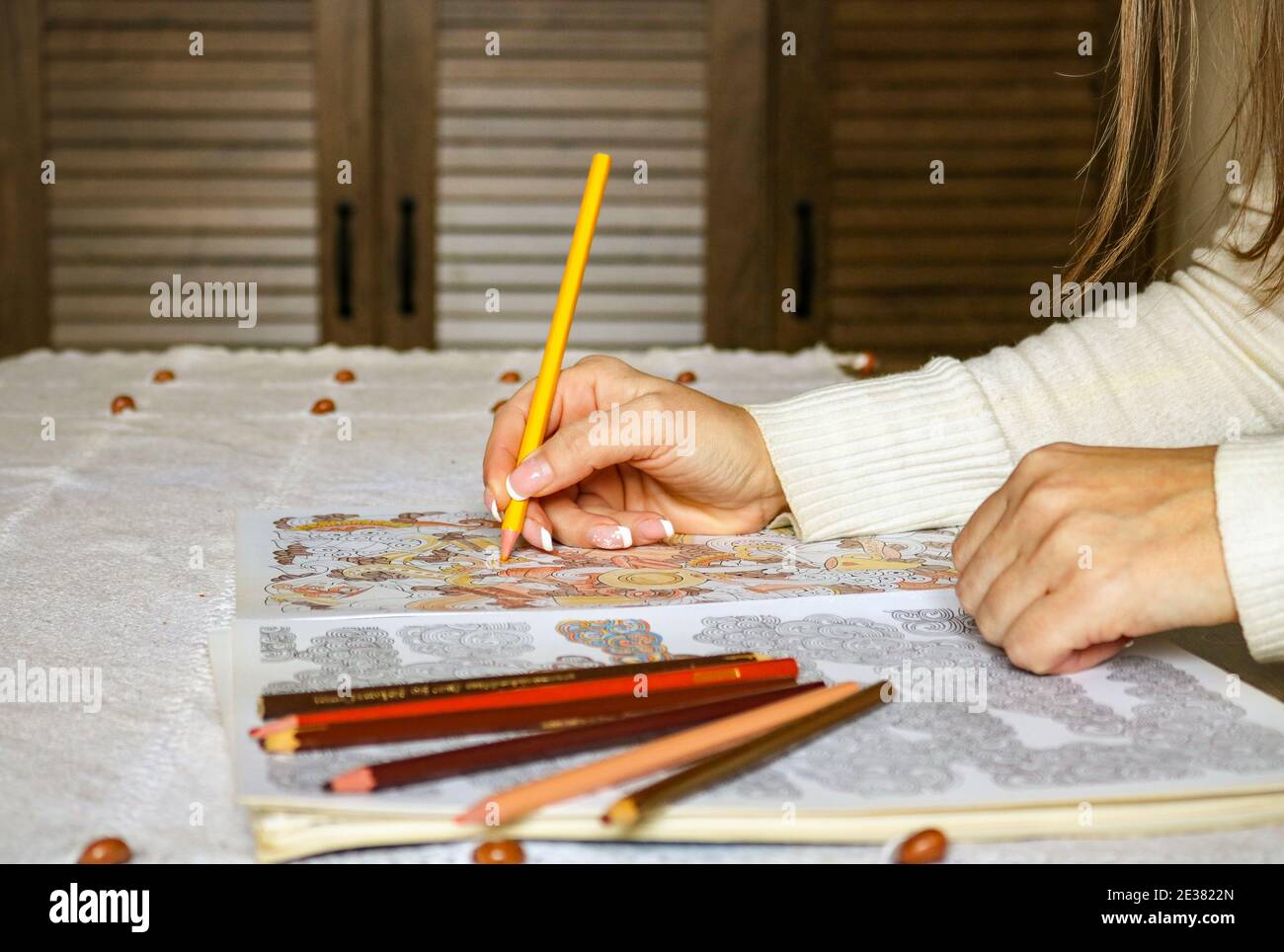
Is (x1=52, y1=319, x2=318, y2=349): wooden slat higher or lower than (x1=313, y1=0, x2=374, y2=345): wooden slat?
below

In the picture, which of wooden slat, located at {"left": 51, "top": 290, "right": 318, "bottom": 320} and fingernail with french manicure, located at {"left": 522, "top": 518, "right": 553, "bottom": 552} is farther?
wooden slat, located at {"left": 51, "top": 290, "right": 318, "bottom": 320}

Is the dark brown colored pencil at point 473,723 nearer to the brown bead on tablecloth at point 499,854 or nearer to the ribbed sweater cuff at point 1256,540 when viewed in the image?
the brown bead on tablecloth at point 499,854

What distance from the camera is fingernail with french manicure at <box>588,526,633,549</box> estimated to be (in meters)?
0.81

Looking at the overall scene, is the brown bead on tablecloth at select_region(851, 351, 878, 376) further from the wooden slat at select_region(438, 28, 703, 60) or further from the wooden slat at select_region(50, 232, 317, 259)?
the wooden slat at select_region(50, 232, 317, 259)

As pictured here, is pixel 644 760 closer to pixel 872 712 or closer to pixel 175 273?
pixel 872 712

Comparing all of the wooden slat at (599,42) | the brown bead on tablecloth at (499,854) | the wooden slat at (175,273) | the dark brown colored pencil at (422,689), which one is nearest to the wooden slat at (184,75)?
the wooden slat at (175,273)

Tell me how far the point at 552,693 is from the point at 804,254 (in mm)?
2649

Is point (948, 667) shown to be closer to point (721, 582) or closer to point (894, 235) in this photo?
point (721, 582)

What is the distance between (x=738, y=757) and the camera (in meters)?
0.44

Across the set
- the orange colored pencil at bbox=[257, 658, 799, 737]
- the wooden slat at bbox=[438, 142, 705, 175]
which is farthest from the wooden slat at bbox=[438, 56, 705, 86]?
the orange colored pencil at bbox=[257, 658, 799, 737]

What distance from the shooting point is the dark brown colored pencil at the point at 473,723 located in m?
0.45

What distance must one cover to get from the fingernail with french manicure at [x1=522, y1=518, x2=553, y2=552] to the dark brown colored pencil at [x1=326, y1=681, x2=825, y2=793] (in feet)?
1.10

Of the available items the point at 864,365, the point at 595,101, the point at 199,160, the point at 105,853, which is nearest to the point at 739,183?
the point at 595,101

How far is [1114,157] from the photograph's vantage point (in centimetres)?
84
